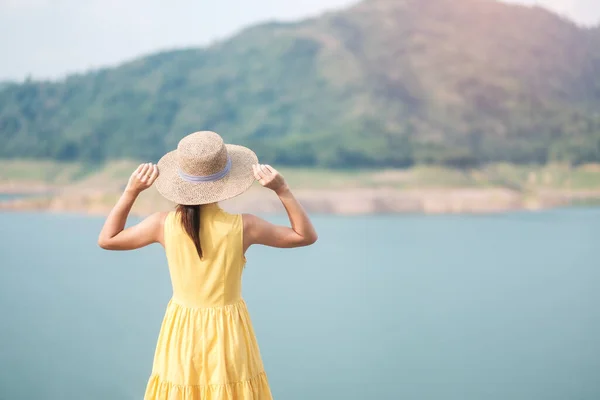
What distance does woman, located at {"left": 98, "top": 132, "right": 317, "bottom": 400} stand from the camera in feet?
4.05

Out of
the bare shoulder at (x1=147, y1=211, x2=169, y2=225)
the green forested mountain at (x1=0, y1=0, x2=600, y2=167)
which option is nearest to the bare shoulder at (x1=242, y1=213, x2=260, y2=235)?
the bare shoulder at (x1=147, y1=211, x2=169, y2=225)

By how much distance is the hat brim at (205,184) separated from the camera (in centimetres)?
121

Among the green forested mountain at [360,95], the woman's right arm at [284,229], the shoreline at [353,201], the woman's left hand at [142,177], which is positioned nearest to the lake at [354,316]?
the shoreline at [353,201]

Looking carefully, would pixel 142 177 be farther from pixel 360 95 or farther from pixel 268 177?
pixel 360 95

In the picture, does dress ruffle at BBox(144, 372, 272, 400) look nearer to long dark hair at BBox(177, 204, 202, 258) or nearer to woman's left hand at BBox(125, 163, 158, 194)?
long dark hair at BBox(177, 204, 202, 258)

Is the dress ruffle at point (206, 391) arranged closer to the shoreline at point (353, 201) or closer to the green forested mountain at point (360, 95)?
the shoreline at point (353, 201)

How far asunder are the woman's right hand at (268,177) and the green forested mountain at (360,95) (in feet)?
33.9

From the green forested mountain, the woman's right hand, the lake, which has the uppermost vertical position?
the green forested mountain

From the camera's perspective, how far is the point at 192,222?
1229mm

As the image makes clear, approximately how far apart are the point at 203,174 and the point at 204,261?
0.17 meters

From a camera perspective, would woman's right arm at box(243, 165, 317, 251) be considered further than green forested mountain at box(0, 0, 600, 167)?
No

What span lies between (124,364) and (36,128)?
9013 mm

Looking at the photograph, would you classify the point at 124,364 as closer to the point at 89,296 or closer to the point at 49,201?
the point at 89,296

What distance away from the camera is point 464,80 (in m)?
13.8
